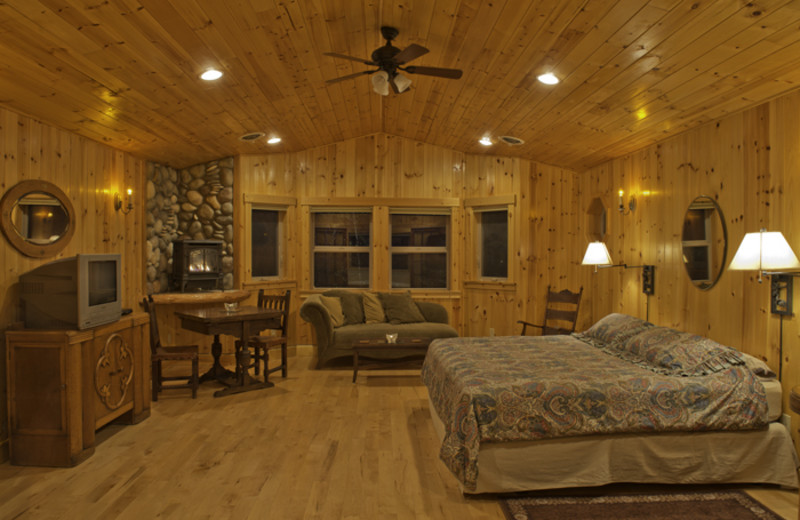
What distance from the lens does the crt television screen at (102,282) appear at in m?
3.32

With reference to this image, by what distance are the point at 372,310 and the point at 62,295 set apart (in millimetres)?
3544

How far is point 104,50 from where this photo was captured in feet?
9.47

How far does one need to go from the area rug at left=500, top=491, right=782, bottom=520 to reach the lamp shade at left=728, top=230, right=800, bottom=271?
1267 millimetres

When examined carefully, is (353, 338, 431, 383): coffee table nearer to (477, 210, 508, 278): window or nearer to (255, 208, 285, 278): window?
(477, 210, 508, 278): window

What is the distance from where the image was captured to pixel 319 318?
573cm

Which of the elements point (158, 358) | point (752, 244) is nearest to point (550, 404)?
point (752, 244)

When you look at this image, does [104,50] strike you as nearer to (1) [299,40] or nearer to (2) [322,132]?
(1) [299,40]

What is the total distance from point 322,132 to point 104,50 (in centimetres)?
325

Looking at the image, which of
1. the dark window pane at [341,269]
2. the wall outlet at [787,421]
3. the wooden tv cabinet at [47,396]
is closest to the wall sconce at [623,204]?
the wall outlet at [787,421]

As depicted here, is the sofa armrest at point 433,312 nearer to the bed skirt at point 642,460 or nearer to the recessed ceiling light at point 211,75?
the bed skirt at point 642,460

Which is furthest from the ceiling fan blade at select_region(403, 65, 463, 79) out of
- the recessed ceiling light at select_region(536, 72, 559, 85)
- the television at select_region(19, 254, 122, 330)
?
the television at select_region(19, 254, 122, 330)

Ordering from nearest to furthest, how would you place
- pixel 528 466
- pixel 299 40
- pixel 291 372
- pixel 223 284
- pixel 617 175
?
1. pixel 528 466
2. pixel 299 40
3. pixel 617 175
4. pixel 291 372
5. pixel 223 284

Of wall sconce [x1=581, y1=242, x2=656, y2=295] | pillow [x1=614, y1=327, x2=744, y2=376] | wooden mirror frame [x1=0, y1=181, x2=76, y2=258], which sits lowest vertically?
pillow [x1=614, y1=327, x2=744, y2=376]

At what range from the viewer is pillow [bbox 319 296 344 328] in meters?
5.95
